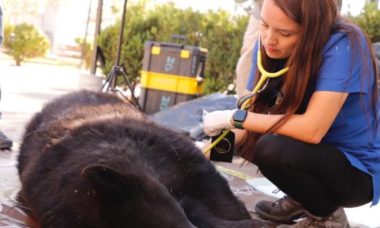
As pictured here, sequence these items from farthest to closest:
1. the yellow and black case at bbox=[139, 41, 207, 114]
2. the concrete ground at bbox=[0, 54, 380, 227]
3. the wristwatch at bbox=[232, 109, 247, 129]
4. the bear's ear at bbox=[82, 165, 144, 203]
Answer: the yellow and black case at bbox=[139, 41, 207, 114] < the concrete ground at bbox=[0, 54, 380, 227] < the wristwatch at bbox=[232, 109, 247, 129] < the bear's ear at bbox=[82, 165, 144, 203]

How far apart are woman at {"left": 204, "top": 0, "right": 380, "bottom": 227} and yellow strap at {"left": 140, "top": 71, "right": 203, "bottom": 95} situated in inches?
166

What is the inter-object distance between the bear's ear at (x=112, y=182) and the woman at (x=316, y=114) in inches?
27.4

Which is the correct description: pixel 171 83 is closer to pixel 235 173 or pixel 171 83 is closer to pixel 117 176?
pixel 235 173

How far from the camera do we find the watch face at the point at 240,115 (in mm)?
2355

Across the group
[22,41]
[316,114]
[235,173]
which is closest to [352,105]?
[316,114]

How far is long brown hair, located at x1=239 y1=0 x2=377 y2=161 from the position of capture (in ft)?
7.30

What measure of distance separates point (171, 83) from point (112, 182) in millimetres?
5252

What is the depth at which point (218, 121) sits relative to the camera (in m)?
2.44

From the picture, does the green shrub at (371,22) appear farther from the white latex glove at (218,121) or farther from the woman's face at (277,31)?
the white latex glove at (218,121)

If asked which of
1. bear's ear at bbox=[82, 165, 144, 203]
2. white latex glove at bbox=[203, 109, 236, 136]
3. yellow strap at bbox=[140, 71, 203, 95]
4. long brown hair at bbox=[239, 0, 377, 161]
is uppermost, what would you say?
long brown hair at bbox=[239, 0, 377, 161]

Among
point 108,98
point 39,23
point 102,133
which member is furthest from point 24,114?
point 39,23

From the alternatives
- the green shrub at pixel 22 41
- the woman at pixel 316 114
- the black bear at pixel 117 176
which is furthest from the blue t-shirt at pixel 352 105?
the green shrub at pixel 22 41

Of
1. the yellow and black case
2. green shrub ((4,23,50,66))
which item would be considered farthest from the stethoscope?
green shrub ((4,23,50,66))

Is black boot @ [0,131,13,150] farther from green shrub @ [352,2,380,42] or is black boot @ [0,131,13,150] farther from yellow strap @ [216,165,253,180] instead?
green shrub @ [352,2,380,42]
